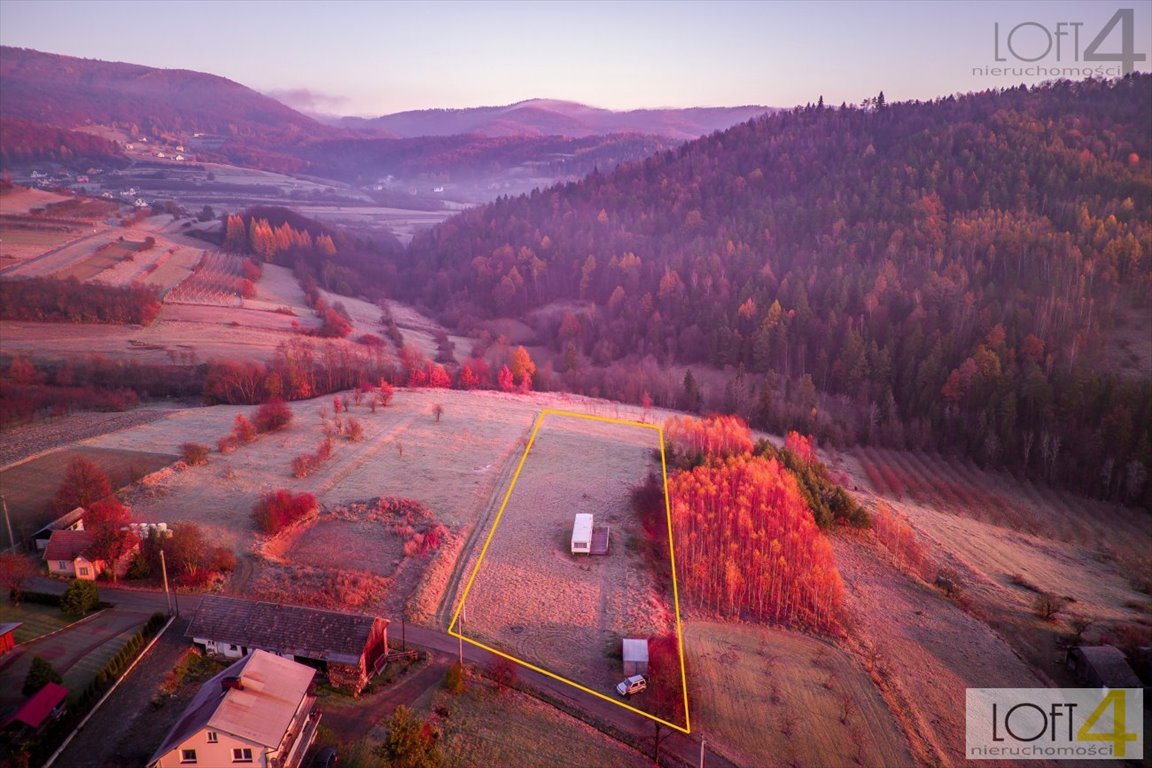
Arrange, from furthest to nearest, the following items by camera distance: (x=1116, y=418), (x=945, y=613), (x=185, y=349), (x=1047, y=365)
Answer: (x=185, y=349) < (x=1047, y=365) < (x=1116, y=418) < (x=945, y=613)

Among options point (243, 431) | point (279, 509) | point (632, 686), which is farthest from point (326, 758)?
point (243, 431)

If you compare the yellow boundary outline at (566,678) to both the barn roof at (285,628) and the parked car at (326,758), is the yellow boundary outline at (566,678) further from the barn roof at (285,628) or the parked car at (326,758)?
the parked car at (326,758)

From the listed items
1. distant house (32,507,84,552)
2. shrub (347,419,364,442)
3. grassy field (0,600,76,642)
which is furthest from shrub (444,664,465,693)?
shrub (347,419,364,442)

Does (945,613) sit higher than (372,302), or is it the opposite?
(372,302)

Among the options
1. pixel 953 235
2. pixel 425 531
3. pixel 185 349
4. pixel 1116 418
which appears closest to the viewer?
pixel 425 531

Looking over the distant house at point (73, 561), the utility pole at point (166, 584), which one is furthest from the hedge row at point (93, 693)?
the distant house at point (73, 561)

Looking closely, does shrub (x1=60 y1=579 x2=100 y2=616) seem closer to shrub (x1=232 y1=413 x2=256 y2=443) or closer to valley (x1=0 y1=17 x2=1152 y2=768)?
valley (x1=0 y1=17 x2=1152 y2=768)

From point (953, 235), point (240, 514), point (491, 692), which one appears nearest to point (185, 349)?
point (240, 514)

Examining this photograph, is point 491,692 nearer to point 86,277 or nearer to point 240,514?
point 240,514
